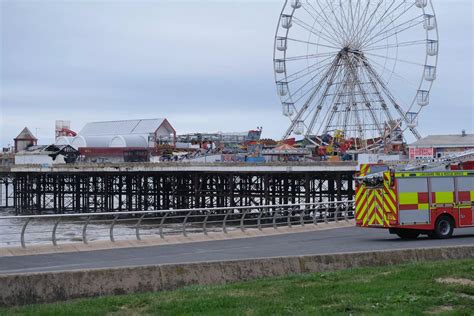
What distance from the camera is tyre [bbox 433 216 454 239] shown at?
24.9 m

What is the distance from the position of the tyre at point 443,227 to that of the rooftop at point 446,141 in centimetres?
4266

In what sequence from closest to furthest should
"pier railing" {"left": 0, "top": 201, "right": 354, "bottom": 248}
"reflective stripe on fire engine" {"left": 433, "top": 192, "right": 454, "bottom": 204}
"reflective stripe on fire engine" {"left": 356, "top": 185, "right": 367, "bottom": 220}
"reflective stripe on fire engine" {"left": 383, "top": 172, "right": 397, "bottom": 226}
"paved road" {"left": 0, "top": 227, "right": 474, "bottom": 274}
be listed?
"paved road" {"left": 0, "top": 227, "right": 474, "bottom": 274} < "pier railing" {"left": 0, "top": 201, "right": 354, "bottom": 248} < "reflective stripe on fire engine" {"left": 383, "top": 172, "right": 397, "bottom": 226} < "reflective stripe on fire engine" {"left": 433, "top": 192, "right": 454, "bottom": 204} < "reflective stripe on fire engine" {"left": 356, "top": 185, "right": 367, "bottom": 220}

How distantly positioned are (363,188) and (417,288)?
13740 mm

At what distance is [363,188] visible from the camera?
25.2 metres

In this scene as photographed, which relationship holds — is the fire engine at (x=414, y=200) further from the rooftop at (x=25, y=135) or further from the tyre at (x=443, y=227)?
the rooftop at (x=25, y=135)

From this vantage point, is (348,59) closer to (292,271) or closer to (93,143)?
(93,143)

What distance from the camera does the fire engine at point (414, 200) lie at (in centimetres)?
2438

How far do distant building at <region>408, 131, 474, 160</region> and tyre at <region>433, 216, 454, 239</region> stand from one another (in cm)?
3615

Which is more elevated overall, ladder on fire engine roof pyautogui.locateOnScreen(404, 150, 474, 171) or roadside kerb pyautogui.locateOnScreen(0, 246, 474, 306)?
ladder on fire engine roof pyautogui.locateOnScreen(404, 150, 474, 171)

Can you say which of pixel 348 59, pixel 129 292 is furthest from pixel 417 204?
pixel 348 59

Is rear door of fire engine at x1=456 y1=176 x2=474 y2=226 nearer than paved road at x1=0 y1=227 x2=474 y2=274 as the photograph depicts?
No

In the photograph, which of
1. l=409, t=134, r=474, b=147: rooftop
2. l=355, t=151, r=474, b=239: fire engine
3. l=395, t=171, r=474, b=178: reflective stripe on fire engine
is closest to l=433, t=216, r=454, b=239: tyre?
l=355, t=151, r=474, b=239: fire engine

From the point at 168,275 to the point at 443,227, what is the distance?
13449 mm

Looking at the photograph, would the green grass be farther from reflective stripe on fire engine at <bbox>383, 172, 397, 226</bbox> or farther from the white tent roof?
the white tent roof
